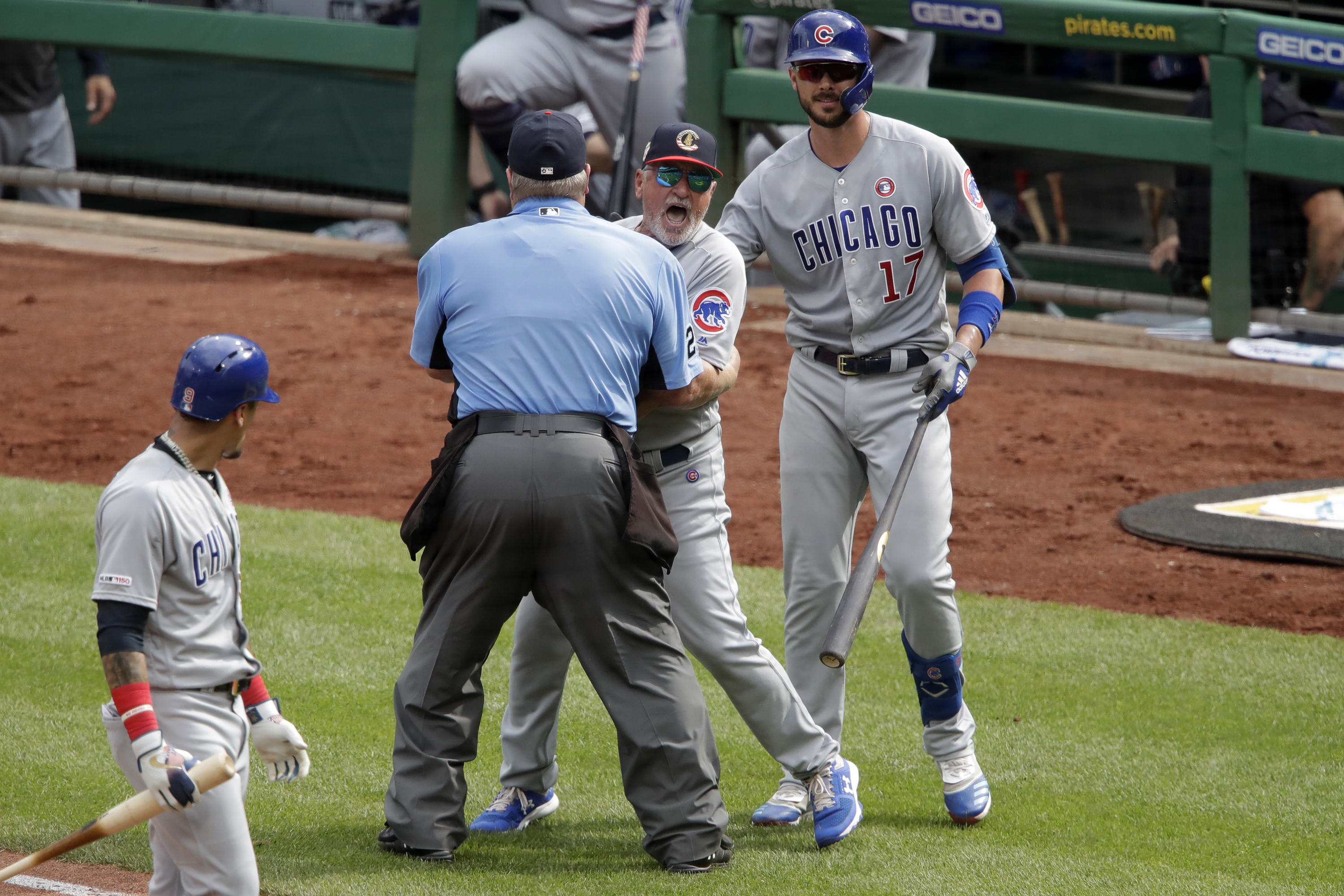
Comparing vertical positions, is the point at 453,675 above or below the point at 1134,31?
Answer: below

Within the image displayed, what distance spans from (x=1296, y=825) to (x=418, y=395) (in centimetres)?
548

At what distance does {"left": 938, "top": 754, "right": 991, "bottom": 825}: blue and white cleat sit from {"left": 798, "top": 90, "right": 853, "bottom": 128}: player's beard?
5.52 feet

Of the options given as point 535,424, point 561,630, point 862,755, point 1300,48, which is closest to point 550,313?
point 535,424

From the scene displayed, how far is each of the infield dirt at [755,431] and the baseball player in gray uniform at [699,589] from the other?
246 centimetres

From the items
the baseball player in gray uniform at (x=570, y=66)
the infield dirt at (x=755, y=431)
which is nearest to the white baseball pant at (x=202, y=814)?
the infield dirt at (x=755, y=431)

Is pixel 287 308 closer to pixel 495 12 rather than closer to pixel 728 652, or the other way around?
pixel 495 12

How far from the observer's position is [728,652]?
12.4 ft

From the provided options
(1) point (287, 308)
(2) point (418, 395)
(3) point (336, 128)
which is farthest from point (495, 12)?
(2) point (418, 395)

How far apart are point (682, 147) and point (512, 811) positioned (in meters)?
1.72

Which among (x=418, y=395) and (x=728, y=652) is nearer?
(x=728, y=652)

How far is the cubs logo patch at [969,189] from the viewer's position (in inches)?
162

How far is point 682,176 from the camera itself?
3.84m

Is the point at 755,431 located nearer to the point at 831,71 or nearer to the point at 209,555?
the point at 831,71

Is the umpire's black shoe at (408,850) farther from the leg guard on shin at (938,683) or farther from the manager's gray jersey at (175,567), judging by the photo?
the leg guard on shin at (938,683)
